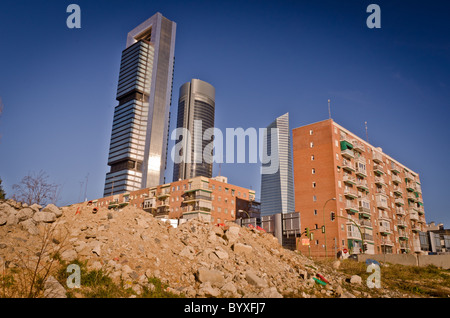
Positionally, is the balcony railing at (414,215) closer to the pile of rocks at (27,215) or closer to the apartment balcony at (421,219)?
the apartment balcony at (421,219)

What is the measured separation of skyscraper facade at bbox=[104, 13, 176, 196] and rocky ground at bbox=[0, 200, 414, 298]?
153 metres

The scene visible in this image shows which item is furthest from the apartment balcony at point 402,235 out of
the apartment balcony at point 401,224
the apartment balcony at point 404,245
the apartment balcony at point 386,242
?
the apartment balcony at point 386,242

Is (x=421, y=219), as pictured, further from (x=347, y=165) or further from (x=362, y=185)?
(x=347, y=165)

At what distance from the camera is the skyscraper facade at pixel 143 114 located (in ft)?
556

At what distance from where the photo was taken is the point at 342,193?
178 feet

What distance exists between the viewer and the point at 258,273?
1500 cm

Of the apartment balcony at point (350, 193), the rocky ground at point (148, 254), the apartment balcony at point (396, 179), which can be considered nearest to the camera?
the rocky ground at point (148, 254)

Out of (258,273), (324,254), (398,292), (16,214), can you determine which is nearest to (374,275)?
(398,292)

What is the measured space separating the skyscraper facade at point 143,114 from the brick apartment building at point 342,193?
122m

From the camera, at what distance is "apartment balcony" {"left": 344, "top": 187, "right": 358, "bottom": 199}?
54.7m

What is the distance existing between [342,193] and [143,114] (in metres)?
143

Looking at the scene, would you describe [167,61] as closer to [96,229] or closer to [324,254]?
[324,254]

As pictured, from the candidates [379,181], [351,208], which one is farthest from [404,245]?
[351,208]
